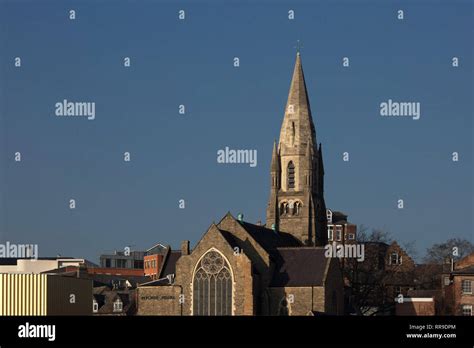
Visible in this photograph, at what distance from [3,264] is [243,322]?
128607 millimetres

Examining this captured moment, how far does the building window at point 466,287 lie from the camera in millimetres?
96500

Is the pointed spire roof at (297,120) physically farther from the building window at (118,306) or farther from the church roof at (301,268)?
the building window at (118,306)

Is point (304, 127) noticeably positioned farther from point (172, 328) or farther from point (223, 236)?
point (172, 328)

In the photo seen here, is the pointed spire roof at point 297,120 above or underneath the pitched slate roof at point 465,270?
above

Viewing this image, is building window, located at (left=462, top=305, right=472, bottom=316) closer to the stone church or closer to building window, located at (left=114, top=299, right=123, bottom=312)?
the stone church

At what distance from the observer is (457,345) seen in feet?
161

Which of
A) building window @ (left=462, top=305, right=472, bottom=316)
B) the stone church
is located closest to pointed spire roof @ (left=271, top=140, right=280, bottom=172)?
the stone church

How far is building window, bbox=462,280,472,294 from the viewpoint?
96.5 m

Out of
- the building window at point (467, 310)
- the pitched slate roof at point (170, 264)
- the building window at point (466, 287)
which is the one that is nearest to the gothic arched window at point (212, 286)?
the pitched slate roof at point (170, 264)

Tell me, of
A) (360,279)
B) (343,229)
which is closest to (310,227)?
(360,279)

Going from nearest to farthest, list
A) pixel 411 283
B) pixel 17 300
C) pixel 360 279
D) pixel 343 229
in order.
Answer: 1. pixel 17 300
2. pixel 360 279
3. pixel 411 283
4. pixel 343 229

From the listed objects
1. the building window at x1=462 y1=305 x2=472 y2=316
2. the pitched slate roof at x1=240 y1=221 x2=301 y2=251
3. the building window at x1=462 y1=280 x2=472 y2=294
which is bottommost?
the building window at x1=462 y1=305 x2=472 y2=316

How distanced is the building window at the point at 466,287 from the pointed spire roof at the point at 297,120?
102 ft

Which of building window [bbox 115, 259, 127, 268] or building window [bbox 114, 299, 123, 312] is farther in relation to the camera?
building window [bbox 115, 259, 127, 268]
